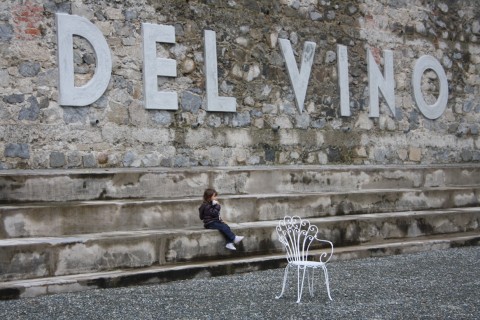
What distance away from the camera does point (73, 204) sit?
6.75 m

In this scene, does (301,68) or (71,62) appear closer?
(71,62)

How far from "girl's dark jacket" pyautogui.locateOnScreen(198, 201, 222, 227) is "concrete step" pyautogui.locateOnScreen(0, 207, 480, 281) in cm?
11

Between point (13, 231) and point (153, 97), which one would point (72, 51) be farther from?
point (13, 231)

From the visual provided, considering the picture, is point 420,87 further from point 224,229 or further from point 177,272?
point 177,272

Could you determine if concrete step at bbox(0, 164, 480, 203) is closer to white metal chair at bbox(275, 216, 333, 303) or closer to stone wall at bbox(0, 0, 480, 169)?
stone wall at bbox(0, 0, 480, 169)

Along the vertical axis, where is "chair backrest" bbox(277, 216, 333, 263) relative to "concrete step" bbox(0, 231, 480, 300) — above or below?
above

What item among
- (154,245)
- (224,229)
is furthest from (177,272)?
(224,229)

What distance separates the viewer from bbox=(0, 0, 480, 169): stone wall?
7465mm

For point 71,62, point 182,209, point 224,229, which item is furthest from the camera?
point 71,62

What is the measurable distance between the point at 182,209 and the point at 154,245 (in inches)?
33.6

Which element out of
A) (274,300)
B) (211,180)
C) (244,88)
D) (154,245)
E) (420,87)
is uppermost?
(420,87)

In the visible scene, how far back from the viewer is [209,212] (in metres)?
6.92

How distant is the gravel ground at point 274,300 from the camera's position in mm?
4930

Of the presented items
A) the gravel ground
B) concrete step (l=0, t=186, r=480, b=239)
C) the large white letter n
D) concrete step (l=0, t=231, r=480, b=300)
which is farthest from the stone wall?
the gravel ground
